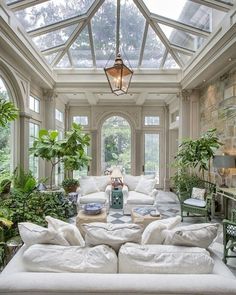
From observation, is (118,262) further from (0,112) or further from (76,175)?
(76,175)

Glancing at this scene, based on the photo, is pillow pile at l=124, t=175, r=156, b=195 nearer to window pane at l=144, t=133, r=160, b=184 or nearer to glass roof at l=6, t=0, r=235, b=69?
glass roof at l=6, t=0, r=235, b=69

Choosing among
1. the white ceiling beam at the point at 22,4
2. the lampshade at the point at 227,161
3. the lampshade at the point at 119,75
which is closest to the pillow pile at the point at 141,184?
the lampshade at the point at 227,161

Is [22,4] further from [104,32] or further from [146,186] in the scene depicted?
[146,186]

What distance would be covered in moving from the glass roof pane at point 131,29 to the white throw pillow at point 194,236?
4.62m

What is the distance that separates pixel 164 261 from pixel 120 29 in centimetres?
518

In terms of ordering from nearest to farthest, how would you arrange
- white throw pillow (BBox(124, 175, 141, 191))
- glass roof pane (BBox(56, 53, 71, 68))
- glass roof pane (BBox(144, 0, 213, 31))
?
glass roof pane (BBox(144, 0, 213, 31))
white throw pillow (BBox(124, 175, 141, 191))
glass roof pane (BBox(56, 53, 71, 68))

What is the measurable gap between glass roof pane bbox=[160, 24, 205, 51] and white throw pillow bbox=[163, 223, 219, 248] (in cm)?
458

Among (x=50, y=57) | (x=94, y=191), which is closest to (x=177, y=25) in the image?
(x=50, y=57)

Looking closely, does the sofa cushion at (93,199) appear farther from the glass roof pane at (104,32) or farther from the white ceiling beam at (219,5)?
the white ceiling beam at (219,5)

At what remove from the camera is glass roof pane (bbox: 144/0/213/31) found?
4.48 m

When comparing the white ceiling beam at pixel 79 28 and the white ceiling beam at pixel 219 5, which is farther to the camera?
the white ceiling beam at pixel 79 28

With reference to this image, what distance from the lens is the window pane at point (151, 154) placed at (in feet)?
30.6

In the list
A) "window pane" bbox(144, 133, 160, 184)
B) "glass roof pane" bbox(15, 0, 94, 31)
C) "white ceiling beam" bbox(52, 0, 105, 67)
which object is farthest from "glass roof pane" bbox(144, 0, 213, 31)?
"window pane" bbox(144, 133, 160, 184)

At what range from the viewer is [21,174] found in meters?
4.79
